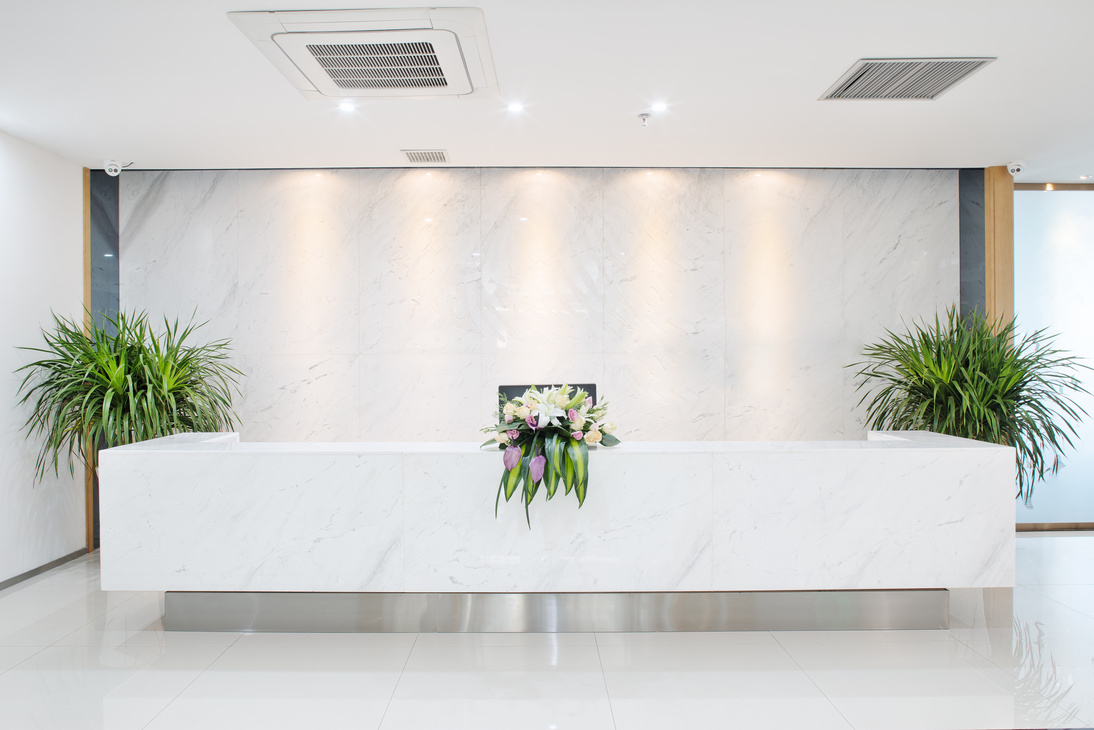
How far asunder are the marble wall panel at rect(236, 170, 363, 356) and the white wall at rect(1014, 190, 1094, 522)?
17.5ft

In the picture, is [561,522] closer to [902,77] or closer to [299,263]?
[902,77]

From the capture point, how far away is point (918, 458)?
10.5 feet

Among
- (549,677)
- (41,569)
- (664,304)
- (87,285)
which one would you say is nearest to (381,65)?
(664,304)

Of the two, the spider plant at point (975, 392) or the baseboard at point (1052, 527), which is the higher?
the spider plant at point (975, 392)

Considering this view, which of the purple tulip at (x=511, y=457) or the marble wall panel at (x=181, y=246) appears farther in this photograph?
the marble wall panel at (x=181, y=246)

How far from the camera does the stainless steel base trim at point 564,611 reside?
334cm

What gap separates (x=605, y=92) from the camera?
3.71 metres

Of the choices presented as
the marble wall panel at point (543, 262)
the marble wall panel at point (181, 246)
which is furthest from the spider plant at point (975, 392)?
the marble wall panel at point (181, 246)

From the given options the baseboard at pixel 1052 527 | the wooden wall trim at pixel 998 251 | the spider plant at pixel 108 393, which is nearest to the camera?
the spider plant at pixel 108 393

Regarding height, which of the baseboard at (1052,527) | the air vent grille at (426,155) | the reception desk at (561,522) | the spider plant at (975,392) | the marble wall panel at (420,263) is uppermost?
the air vent grille at (426,155)

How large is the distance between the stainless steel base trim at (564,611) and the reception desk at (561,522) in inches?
7.1

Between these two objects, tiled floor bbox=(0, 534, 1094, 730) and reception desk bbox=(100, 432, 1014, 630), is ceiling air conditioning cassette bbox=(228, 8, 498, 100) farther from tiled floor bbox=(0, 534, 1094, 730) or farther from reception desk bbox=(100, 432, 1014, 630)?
tiled floor bbox=(0, 534, 1094, 730)

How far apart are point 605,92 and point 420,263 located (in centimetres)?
209

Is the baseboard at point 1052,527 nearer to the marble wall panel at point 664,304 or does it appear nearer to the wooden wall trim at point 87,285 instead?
the marble wall panel at point 664,304
